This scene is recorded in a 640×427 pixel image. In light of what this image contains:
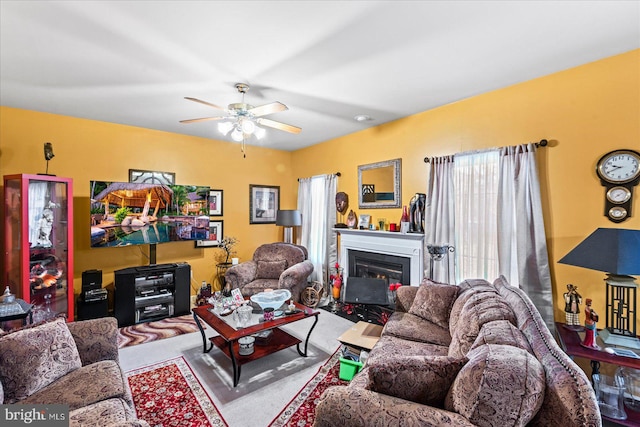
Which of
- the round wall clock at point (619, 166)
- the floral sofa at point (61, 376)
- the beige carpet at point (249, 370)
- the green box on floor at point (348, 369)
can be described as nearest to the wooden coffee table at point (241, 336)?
the beige carpet at point (249, 370)

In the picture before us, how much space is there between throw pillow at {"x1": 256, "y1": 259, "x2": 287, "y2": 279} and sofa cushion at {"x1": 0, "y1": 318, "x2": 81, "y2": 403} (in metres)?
2.78

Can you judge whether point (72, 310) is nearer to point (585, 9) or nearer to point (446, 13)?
point (446, 13)

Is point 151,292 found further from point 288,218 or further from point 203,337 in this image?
point 288,218

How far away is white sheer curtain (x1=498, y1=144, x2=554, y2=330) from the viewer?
254cm

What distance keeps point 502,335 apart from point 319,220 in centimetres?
376

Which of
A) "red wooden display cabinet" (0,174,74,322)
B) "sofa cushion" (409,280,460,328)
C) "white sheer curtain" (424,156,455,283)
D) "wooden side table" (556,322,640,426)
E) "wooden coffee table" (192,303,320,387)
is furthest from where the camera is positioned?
"white sheer curtain" (424,156,455,283)

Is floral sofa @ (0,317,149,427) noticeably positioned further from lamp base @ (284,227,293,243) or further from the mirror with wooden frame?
lamp base @ (284,227,293,243)

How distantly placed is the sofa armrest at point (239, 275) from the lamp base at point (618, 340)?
387 centimetres

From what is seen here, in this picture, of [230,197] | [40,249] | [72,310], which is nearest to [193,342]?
[72,310]

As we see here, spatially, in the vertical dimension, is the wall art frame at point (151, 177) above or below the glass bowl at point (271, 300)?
above

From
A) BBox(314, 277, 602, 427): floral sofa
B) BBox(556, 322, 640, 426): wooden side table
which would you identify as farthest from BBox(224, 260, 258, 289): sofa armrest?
BBox(556, 322, 640, 426): wooden side table

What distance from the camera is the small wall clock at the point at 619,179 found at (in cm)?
216

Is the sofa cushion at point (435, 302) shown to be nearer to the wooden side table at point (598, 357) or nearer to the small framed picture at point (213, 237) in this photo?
the wooden side table at point (598, 357)

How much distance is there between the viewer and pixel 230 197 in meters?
5.06
